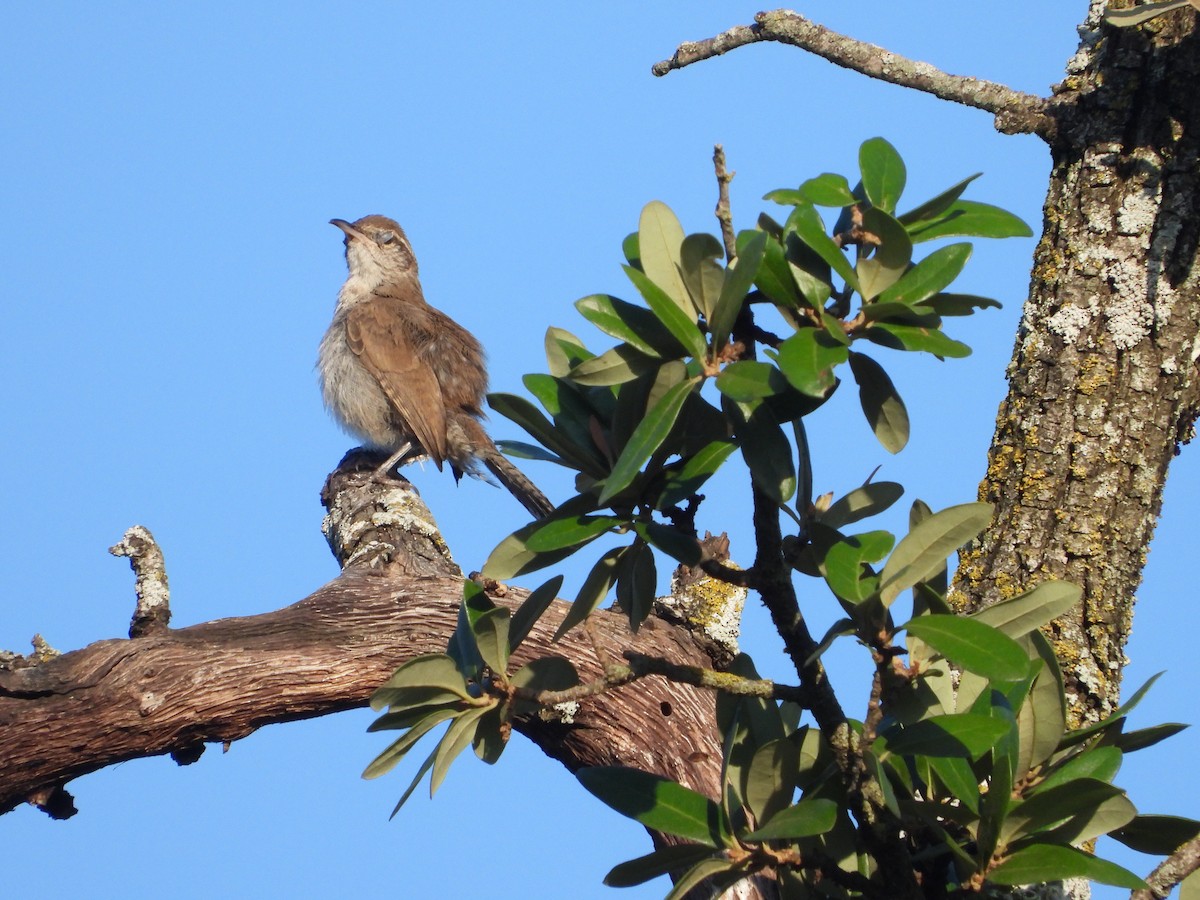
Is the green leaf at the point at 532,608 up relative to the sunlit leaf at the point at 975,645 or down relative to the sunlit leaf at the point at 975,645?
up

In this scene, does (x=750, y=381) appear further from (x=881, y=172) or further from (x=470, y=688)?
(x=470, y=688)

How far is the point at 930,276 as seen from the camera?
5.06 feet

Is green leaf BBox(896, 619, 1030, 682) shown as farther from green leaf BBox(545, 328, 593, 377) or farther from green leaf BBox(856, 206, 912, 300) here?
green leaf BBox(545, 328, 593, 377)

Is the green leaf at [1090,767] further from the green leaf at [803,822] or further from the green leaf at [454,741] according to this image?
the green leaf at [454,741]

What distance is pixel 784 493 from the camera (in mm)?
1558

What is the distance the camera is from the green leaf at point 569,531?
1659 mm

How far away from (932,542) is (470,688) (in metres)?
0.75

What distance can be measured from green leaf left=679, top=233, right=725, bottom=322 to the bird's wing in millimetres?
5974

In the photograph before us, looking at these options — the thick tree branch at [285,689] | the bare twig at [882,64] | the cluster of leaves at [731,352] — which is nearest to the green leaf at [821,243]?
the cluster of leaves at [731,352]

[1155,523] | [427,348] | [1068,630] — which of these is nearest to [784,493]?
[1068,630]

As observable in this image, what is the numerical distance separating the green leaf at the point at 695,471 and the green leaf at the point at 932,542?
0.90 ft

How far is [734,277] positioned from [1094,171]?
184 cm

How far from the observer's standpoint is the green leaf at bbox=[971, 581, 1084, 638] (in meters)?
1.72

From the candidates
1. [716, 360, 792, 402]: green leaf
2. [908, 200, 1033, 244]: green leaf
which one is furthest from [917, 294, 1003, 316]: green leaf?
[716, 360, 792, 402]: green leaf
